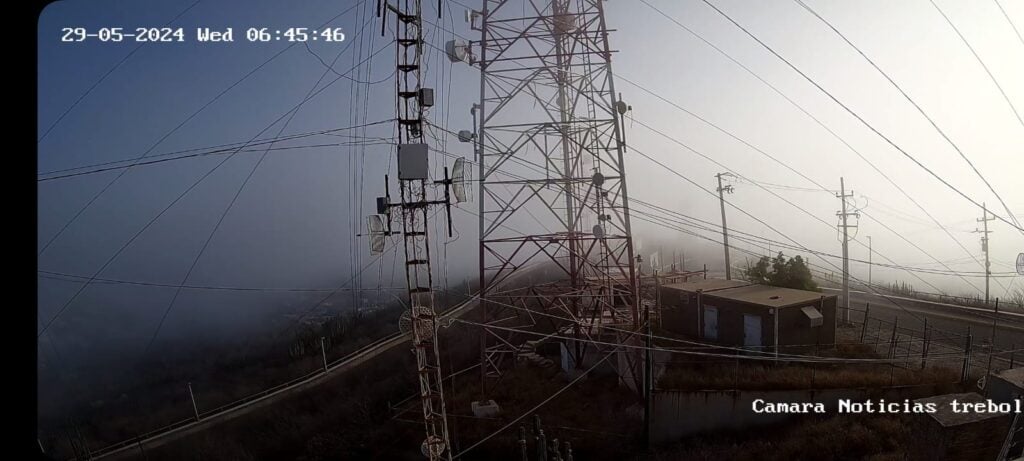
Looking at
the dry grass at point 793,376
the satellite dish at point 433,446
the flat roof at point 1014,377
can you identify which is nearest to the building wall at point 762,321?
the dry grass at point 793,376

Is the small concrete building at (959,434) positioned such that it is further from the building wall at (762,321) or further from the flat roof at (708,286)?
the flat roof at (708,286)

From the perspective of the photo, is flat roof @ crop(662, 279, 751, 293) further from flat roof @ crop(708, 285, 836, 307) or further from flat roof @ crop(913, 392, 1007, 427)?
flat roof @ crop(913, 392, 1007, 427)

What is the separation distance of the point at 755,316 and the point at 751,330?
310 mm

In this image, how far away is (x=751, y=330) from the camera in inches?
377

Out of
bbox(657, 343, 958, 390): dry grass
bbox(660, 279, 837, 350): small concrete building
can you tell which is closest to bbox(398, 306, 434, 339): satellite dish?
bbox(657, 343, 958, 390): dry grass

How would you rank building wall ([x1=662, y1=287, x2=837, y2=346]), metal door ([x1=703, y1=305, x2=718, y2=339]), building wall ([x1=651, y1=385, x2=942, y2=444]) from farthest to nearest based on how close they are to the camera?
metal door ([x1=703, y1=305, x2=718, y2=339]), building wall ([x1=662, y1=287, x2=837, y2=346]), building wall ([x1=651, y1=385, x2=942, y2=444])

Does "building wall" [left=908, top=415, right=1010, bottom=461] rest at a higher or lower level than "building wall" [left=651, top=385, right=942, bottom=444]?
higher

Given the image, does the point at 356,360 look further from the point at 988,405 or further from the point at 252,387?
the point at 988,405

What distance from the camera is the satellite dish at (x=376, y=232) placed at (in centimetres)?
536

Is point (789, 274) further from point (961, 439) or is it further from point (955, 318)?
point (961, 439)

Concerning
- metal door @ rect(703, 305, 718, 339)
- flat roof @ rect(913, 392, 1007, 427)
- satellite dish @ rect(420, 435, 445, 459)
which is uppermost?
flat roof @ rect(913, 392, 1007, 427)

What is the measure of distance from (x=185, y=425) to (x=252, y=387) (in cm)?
209

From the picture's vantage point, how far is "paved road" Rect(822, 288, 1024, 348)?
11.3 m

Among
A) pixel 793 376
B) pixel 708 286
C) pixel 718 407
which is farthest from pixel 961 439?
pixel 708 286
